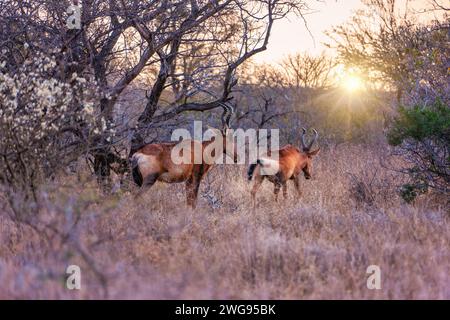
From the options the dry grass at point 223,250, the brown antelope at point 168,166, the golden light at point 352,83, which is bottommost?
the dry grass at point 223,250

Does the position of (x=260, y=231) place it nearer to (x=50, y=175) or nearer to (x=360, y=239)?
(x=360, y=239)

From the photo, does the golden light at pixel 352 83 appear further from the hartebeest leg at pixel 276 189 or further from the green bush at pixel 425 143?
the green bush at pixel 425 143

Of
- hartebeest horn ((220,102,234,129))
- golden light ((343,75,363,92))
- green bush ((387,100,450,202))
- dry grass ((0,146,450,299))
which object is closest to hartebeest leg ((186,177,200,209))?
dry grass ((0,146,450,299))

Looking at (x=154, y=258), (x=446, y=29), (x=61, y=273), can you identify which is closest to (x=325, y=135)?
(x=446, y=29)

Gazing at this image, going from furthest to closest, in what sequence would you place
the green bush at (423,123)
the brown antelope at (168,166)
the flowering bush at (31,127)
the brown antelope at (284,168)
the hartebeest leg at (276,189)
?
the hartebeest leg at (276,189)
the brown antelope at (284,168)
the brown antelope at (168,166)
the green bush at (423,123)
the flowering bush at (31,127)

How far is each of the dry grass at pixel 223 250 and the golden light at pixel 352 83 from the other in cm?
1427

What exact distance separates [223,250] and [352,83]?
60.5 feet

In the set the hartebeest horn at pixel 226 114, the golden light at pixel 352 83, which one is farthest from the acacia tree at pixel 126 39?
the golden light at pixel 352 83

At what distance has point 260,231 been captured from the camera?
7.18m

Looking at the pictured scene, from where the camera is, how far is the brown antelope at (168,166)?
9.08 metres

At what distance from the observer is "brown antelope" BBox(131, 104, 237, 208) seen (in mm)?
9078

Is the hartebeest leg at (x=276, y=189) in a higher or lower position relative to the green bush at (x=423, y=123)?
lower

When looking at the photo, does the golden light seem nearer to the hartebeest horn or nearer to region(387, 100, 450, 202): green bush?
the hartebeest horn

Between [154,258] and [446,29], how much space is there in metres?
8.50
